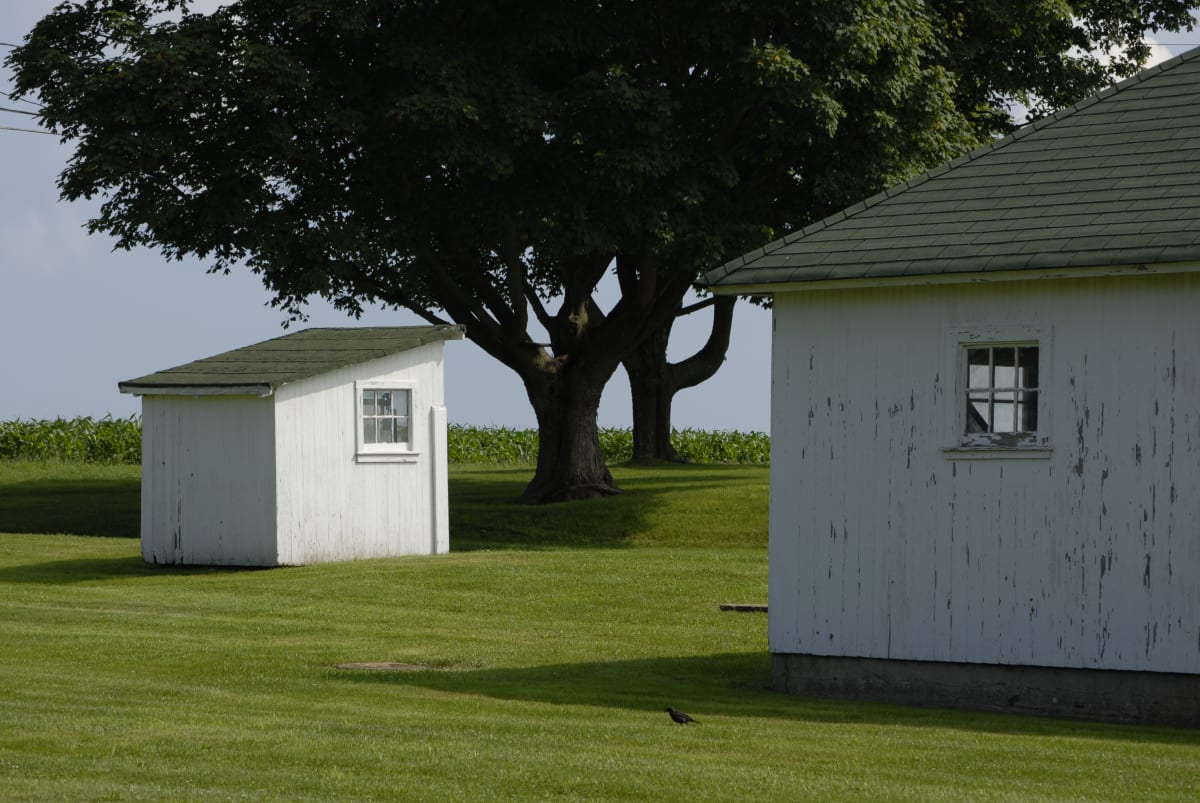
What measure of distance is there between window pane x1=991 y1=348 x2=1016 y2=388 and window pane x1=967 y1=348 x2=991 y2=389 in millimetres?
61

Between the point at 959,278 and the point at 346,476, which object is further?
the point at 346,476

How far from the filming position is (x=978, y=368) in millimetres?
13586

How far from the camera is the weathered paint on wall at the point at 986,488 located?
12.5 m

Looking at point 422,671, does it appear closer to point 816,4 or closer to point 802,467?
point 802,467

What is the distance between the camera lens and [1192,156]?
13773 mm

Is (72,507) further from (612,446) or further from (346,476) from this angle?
(612,446)

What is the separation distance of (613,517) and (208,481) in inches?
326

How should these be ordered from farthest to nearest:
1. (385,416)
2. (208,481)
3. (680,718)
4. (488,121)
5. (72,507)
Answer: (72,507), (488,121), (385,416), (208,481), (680,718)

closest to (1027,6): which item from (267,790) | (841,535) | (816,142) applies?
(816,142)

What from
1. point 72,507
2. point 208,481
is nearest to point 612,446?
point 72,507

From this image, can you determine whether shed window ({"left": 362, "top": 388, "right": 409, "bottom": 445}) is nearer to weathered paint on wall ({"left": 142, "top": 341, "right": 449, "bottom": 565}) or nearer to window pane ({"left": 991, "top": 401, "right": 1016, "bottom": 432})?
weathered paint on wall ({"left": 142, "top": 341, "right": 449, "bottom": 565})

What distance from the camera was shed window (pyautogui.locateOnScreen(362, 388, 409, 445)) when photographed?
25.6m

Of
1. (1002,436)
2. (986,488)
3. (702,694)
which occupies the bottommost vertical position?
(702,694)

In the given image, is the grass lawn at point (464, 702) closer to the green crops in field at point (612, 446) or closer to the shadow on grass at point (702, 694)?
the shadow on grass at point (702, 694)
